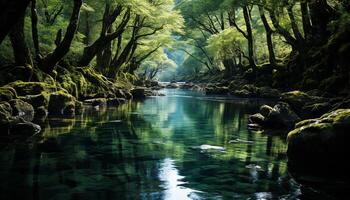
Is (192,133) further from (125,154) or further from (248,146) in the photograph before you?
(125,154)

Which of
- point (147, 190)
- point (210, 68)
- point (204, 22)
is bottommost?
point (147, 190)

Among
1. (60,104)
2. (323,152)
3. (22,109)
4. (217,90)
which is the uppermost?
(217,90)

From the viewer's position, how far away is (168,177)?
Answer: 8523 millimetres

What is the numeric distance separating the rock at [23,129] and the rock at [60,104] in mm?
5744

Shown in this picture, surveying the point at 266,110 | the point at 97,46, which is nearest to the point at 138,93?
the point at 97,46

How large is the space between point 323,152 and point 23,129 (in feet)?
30.7

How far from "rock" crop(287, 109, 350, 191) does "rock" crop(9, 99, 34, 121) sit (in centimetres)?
1074

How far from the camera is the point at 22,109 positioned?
15.8 meters

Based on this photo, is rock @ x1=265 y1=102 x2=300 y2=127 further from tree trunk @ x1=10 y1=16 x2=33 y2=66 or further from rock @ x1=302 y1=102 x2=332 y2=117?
tree trunk @ x1=10 y1=16 x2=33 y2=66

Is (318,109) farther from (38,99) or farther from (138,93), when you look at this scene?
(138,93)

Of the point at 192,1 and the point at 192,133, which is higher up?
the point at 192,1

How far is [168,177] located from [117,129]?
291 inches

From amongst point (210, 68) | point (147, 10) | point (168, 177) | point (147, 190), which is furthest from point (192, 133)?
point (210, 68)

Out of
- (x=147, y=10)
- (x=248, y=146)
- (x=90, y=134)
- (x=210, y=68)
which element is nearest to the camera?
(x=248, y=146)
